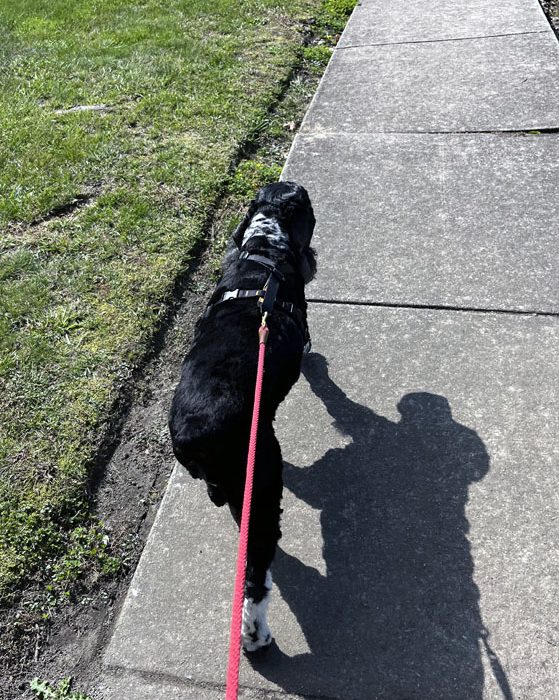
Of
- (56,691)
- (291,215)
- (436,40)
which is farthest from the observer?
(436,40)

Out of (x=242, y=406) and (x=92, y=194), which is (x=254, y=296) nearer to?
(x=242, y=406)

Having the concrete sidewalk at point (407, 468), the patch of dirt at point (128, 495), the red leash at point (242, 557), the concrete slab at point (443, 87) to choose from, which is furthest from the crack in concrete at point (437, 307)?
the concrete slab at point (443, 87)

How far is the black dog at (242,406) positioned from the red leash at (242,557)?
0.26 ft

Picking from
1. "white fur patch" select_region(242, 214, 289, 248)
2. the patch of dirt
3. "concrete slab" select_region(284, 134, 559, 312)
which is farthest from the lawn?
"white fur patch" select_region(242, 214, 289, 248)

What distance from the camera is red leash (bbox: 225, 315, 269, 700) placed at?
1.92 m

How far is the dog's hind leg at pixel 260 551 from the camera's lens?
2.80 m

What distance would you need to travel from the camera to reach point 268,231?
12.2 feet

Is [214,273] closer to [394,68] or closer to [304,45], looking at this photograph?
[394,68]

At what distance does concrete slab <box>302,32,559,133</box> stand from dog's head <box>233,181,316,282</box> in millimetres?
2766

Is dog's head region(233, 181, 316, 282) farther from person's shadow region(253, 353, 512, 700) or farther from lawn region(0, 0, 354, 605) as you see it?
lawn region(0, 0, 354, 605)

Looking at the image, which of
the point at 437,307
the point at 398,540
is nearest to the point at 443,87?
the point at 437,307

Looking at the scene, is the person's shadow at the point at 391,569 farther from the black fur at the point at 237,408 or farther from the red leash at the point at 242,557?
the red leash at the point at 242,557

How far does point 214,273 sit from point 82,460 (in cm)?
179

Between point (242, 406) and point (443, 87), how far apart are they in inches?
206
